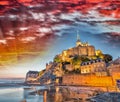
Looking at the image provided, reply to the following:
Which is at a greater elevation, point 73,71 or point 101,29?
point 101,29

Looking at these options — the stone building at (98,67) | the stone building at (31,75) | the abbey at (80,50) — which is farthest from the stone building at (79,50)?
the stone building at (31,75)

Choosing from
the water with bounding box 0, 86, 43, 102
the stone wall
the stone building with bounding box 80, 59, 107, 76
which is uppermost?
the stone building with bounding box 80, 59, 107, 76

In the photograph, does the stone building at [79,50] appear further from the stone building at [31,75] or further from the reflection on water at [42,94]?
the reflection on water at [42,94]

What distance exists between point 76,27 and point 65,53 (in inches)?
15.4

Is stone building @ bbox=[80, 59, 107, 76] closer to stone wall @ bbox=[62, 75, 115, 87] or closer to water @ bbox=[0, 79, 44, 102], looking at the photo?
stone wall @ bbox=[62, 75, 115, 87]

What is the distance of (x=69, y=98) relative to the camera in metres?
4.30

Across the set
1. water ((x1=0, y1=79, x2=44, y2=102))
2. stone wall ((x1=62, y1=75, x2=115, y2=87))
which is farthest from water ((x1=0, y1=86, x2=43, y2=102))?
stone wall ((x1=62, y1=75, x2=115, y2=87))

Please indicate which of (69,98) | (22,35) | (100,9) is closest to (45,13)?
(22,35)

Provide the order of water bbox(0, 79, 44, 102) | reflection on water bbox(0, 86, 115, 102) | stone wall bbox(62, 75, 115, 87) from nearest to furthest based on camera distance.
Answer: water bbox(0, 79, 44, 102), reflection on water bbox(0, 86, 115, 102), stone wall bbox(62, 75, 115, 87)

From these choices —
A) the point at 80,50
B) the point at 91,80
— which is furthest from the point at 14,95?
the point at 91,80

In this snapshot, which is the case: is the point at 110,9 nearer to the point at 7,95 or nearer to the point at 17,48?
the point at 17,48

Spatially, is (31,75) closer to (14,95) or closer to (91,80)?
(14,95)

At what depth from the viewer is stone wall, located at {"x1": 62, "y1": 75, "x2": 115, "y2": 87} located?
14.5ft

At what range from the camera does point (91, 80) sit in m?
5.00
